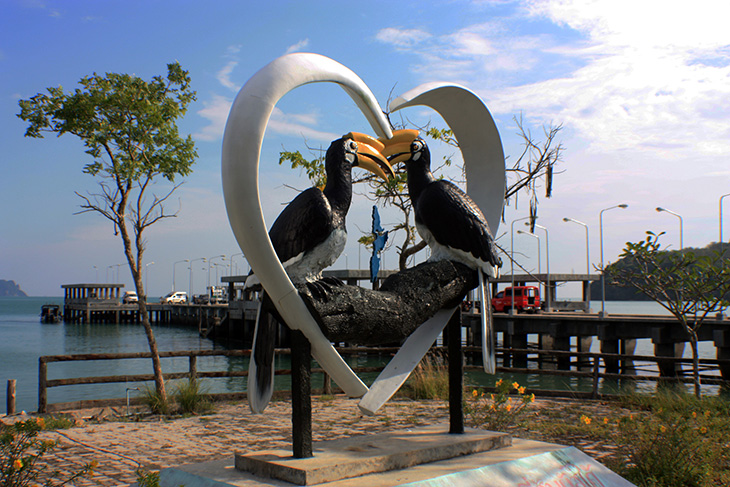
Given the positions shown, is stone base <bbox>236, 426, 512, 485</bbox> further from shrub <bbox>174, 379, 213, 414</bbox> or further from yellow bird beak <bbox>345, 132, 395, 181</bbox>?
shrub <bbox>174, 379, 213, 414</bbox>

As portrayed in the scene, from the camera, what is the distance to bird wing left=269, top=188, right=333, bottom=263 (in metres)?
4.36

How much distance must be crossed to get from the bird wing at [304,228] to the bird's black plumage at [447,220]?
1195 mm

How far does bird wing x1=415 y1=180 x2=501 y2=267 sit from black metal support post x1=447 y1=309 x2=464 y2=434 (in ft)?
2.32

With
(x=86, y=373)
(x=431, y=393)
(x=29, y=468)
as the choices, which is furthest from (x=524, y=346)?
(x=29, y=468)

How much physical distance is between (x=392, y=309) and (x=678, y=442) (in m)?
2.93

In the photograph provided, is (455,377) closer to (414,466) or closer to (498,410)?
(414,466)

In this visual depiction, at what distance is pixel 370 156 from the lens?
490 cm

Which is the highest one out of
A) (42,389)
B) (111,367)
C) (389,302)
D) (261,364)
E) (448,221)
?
(448,221)

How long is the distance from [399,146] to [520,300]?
2606cm

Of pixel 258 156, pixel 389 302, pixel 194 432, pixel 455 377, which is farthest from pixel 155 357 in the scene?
pixel 258 156

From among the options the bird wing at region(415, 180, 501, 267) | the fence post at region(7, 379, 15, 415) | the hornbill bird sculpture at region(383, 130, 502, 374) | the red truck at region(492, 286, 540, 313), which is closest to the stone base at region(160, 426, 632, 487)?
→ the hornbill bird sculpture at region(383, 130, 502, 374)

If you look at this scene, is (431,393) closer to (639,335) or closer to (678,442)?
(678,442)

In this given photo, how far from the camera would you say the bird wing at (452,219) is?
17.0ft

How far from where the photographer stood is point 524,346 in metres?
25.8
